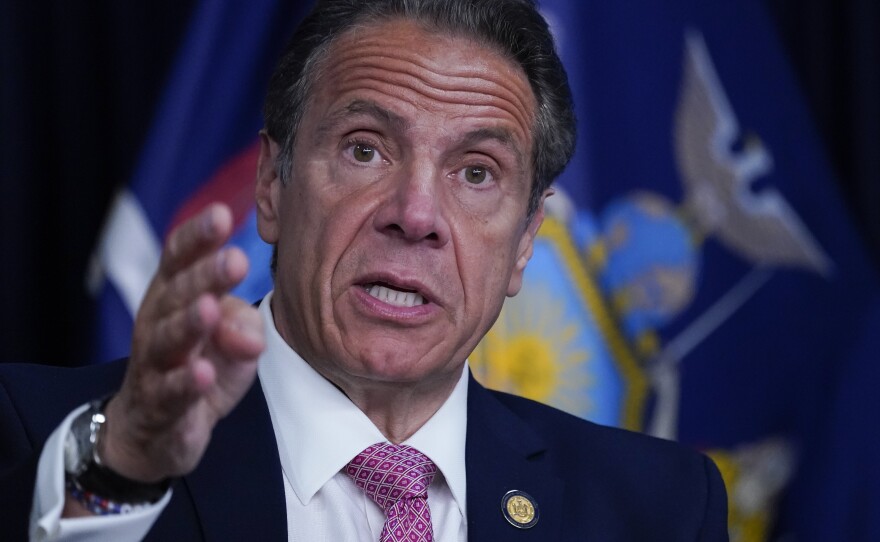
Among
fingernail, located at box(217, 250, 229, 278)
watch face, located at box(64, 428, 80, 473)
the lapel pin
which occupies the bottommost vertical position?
the lapel pin

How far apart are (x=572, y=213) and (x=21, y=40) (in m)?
1.48

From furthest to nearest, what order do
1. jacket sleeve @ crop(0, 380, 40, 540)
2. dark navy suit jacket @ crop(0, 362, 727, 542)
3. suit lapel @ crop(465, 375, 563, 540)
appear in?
suit lapel @ crop(465, 375, 563, 540) → dark navy suit jacket @ crop(0, 362, 727, 542) → jacket sleeve @ crop(0, 380, 40, 540)

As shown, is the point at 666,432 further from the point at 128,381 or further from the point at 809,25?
the point at 128,381

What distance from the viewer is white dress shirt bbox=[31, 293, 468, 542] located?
2.06 metres

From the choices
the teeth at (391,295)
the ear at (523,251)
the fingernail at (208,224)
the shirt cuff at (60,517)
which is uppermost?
the fingernail at (208,224)

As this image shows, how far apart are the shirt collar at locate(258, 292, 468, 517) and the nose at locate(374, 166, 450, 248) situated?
0.99 ft

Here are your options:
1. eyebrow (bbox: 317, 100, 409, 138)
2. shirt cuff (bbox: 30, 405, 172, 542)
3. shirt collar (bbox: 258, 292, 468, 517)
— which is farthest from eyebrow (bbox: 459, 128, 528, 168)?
shirt cuff (bbox: 30, 405, 172, 542)

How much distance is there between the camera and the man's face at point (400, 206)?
2.10m

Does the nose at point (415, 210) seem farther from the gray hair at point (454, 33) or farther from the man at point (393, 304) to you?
the gray hair at point (454, 33)

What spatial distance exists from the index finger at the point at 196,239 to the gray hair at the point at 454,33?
88 centimetres

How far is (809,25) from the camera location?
370cm

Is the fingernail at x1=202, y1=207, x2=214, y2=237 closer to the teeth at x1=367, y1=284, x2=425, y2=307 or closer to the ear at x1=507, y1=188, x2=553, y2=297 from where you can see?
the teeth at x1=367, y1=284, x2=425, y2=307

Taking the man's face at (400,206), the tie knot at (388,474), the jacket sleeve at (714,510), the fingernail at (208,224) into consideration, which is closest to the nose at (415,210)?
the man's face at (400,206)

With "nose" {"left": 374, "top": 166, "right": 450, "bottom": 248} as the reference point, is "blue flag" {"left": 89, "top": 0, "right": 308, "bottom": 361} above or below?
below
